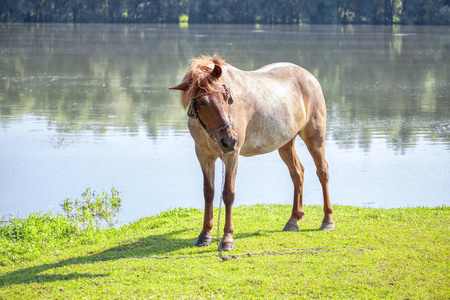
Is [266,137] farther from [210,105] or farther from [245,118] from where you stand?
[210,105]

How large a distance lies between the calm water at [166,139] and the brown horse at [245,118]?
2.87 m

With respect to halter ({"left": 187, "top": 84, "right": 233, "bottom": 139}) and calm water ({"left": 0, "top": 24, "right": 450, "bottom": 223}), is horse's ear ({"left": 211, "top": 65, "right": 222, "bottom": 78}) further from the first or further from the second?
calm water ({"left": 0, "top": 24, "right": 450, "bottom": 223})

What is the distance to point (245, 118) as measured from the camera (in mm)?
7637

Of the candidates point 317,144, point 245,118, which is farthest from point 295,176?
point 245,118

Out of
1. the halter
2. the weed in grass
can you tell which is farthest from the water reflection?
the halter

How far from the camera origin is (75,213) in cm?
1064

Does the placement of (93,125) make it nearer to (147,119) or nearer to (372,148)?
(147,119)

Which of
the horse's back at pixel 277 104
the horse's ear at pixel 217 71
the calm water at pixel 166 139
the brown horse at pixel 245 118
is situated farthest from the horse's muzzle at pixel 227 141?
the calm water at pixel 166 139

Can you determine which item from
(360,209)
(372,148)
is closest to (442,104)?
(372,148)

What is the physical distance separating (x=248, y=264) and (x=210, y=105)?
1.75m

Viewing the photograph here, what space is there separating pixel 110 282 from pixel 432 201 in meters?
6.87

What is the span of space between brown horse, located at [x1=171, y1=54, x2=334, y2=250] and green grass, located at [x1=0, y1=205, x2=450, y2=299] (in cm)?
54

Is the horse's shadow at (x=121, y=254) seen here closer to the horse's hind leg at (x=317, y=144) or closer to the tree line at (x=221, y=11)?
the horse's hind leg at (x=317, y=144)

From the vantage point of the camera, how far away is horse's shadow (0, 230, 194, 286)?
6.59 m
